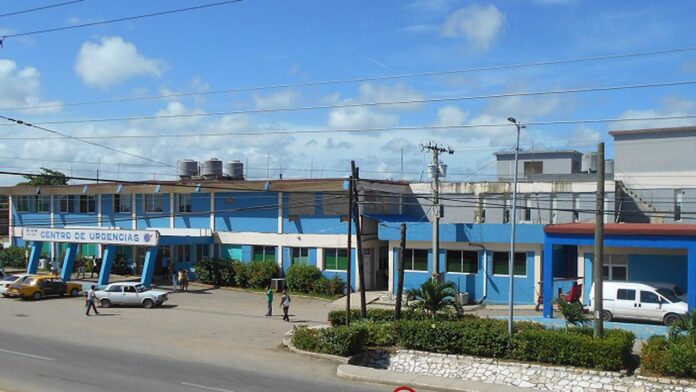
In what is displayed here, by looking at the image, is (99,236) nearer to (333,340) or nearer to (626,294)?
(333,340)

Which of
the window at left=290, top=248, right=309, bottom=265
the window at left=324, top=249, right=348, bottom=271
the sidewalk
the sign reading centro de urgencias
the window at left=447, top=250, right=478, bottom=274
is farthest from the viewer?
the window at left=290, top=248, right=309, bottom=265

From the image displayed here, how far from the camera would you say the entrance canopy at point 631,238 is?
1140 inches

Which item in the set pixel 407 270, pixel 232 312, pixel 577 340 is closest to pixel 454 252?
pixel 407 270

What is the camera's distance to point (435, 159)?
40.8 meters

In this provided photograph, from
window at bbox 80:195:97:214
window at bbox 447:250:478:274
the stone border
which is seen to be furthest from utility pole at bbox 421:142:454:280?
window at bbox 80:195:97:214

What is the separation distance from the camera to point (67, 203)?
56000mm

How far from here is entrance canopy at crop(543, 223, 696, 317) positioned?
2895cm

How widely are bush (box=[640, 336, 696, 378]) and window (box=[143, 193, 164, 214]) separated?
36689 millimetres

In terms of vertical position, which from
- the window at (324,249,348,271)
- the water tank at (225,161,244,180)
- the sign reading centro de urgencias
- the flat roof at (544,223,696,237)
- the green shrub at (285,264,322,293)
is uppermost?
the water tank at (225,161,244,180)

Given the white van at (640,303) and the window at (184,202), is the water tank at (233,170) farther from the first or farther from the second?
the white van at (640,303)

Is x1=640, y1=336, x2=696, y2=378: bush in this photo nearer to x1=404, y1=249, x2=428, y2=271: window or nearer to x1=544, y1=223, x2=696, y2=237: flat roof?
x1=544, y1=223, x2=696, y2=237: flat roof

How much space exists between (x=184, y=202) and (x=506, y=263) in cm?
2306

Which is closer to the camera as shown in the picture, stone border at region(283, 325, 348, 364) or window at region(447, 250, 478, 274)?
stone border at region(283, 325, 348, 364)

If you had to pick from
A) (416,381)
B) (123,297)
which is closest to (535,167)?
(123,297)
